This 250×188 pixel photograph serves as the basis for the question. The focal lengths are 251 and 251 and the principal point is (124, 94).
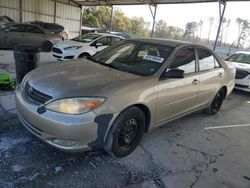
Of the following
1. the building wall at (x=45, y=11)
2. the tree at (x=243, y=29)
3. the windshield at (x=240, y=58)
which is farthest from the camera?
the tree at (x=243, y=29)

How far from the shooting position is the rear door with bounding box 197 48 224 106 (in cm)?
452

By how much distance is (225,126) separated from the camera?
507 centimetres

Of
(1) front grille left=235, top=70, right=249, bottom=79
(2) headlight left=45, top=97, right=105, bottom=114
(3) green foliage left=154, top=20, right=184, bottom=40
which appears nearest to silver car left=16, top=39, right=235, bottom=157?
(2) headlight left=45, top=97, right=105, bottom=114

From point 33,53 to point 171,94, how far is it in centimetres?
333

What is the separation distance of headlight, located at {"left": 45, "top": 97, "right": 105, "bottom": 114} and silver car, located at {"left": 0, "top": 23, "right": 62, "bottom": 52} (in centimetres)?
989

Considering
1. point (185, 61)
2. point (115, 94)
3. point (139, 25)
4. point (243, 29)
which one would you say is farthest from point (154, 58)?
point (139, 25)

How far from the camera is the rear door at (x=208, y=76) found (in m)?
4.52

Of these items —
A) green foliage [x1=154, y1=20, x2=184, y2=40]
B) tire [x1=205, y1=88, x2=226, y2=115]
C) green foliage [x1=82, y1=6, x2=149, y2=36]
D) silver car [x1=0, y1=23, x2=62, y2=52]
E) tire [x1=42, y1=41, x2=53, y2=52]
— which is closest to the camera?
tire [x1=205, y1=88, x2=226, y2=115]

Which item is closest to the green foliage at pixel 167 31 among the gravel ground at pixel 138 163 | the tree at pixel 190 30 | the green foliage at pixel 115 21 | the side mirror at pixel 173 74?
the tree at pixel 190 30

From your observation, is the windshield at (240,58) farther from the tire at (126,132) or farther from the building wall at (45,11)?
the building wall at (45,11)

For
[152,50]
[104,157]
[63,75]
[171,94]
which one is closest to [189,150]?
[171,94]

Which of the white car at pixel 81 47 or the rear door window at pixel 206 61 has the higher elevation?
the rear door window at pixel 206 61

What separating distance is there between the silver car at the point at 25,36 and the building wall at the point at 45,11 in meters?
7.12

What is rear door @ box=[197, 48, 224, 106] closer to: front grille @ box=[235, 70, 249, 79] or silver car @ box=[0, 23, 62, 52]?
front grille @ box=[235, 70, 249, 79]
